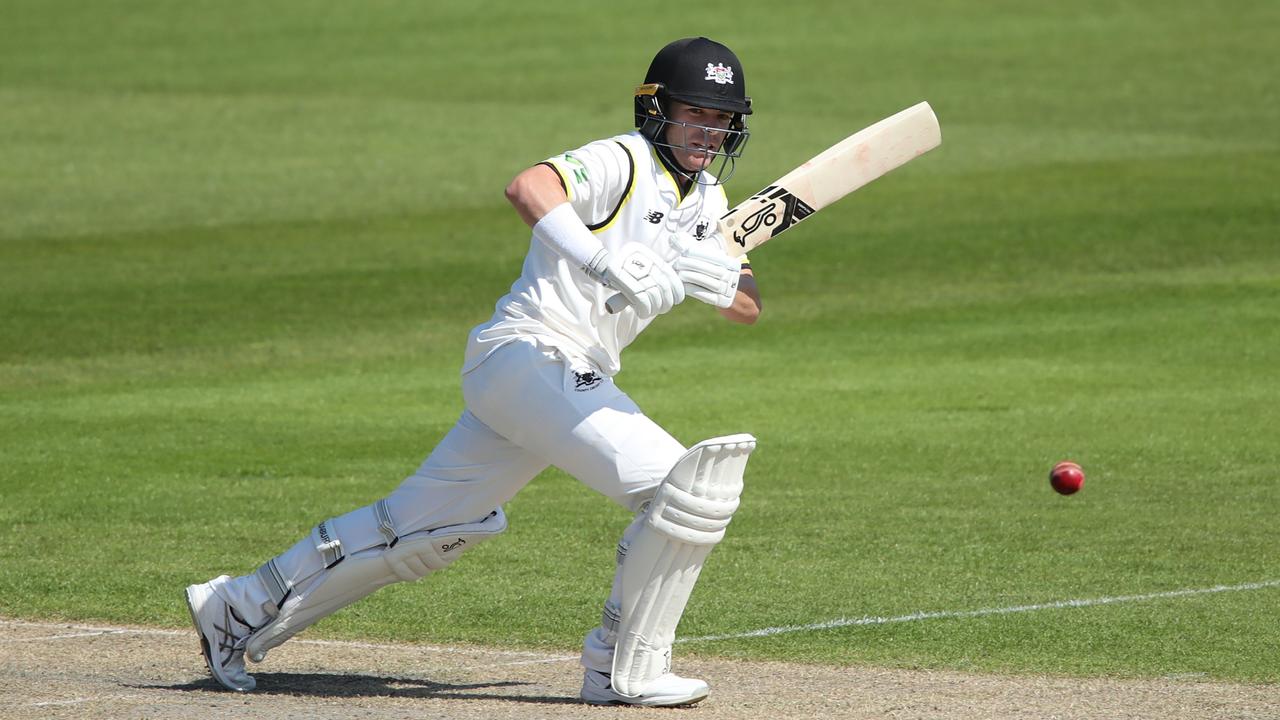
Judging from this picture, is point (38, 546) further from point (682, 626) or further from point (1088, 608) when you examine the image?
point (1088, 608)

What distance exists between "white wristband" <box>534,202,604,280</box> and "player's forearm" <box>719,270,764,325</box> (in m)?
0.73

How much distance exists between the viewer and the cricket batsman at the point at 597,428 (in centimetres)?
540

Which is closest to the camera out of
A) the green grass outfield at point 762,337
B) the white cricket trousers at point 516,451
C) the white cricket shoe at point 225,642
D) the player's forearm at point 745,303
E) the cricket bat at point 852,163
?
the white cricket trousers at point 516,451

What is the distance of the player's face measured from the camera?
578cm

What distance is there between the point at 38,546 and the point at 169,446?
2259 millimetres

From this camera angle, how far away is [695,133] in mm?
5797

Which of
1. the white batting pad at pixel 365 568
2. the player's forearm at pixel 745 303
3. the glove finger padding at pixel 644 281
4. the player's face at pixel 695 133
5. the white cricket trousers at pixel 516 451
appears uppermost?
the player's face at pixel 695 133

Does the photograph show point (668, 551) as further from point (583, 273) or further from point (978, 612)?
point (978, 612)

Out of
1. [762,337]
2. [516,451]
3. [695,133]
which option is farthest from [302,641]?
[762,337]

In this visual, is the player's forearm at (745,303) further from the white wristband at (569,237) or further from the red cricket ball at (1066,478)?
the red cricket ball at (1066,478)

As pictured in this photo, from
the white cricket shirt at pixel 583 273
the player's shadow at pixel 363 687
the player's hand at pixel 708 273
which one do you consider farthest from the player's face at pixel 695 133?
the player's shadow at pixel 363 687

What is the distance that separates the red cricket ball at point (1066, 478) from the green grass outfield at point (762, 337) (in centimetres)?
8

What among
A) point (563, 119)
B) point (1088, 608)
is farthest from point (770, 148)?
point (1088, 608)

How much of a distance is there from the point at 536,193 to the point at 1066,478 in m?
4.18
